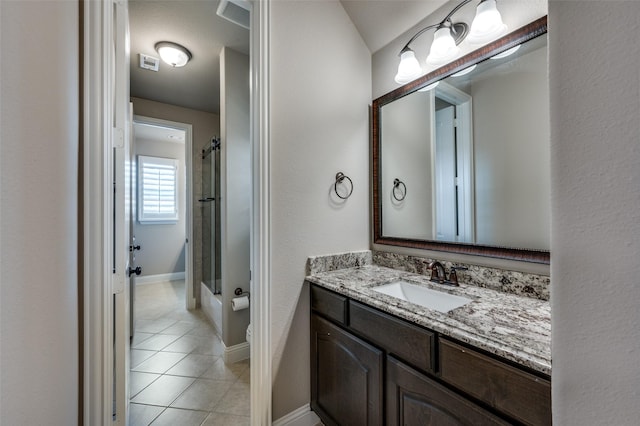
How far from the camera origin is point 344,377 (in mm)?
1296

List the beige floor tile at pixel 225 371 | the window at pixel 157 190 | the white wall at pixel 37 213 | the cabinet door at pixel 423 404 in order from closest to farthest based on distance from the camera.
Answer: the white wall at pixel 37 213 < the cabinet door at pixel 423 404 < the beige floor tile at pixel 225 371 < the window at pixel 157 190

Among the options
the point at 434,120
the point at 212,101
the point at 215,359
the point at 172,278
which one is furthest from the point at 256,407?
the point at 172,278

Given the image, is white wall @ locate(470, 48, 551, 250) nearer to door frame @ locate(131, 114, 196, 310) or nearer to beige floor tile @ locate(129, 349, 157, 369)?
beige floor tile @ locate(129, 349, 157, 369)

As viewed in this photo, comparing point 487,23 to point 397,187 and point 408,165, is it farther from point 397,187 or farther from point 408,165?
point 397,187

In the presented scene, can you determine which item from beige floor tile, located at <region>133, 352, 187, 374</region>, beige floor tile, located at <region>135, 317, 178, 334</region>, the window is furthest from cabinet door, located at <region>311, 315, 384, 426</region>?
the window

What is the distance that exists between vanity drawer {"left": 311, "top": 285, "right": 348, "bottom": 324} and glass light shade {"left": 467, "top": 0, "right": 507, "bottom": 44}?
1410 millimetres

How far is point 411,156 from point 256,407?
170 centimetres

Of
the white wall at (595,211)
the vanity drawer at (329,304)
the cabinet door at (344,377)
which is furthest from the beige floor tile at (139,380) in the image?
the white wall at (595,211)

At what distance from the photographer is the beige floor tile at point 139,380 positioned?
1877 millimetres

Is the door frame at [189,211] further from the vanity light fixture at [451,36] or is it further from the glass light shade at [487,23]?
the glass light shade at [487,23]

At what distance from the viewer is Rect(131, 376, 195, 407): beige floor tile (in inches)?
69.6

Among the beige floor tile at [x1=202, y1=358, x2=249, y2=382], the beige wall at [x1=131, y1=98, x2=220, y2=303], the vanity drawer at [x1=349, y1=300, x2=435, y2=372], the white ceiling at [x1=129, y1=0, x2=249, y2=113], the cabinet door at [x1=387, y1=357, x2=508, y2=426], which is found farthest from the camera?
the beige wall at [x1=131, y1=98, x2=220, y2=303]

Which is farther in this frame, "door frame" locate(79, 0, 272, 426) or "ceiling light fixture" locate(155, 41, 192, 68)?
"ceiling light fixture" locate(155, 41, 192, 68)

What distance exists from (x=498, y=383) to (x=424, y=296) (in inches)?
23.5
